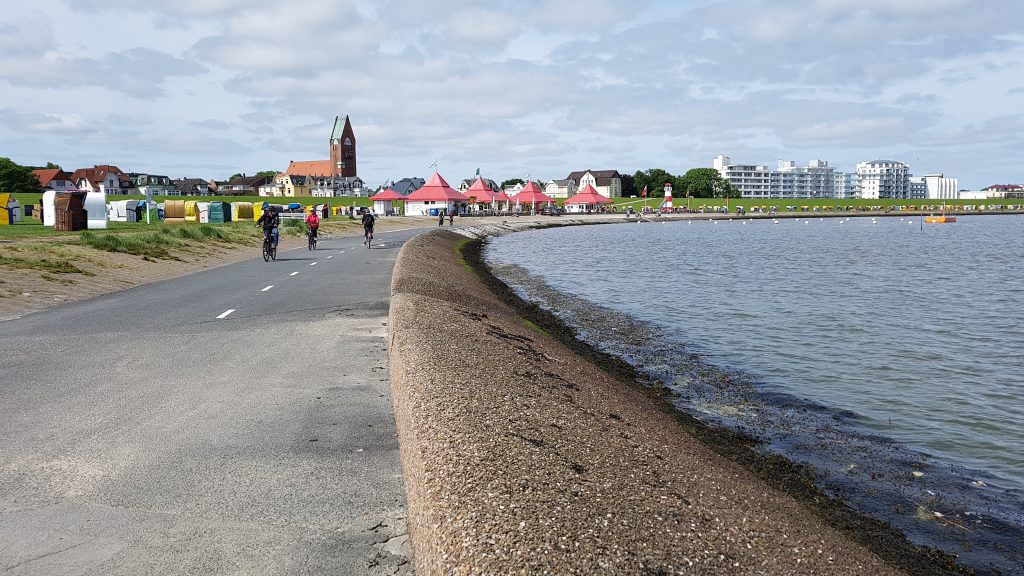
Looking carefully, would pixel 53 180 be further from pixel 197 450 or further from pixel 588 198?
pixel 197 450

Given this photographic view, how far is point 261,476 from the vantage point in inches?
244

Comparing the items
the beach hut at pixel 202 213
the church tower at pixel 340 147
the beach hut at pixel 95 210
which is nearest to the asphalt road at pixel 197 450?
the beach hut at pixel 95 210

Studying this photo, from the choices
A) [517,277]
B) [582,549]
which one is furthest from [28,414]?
[517,277]

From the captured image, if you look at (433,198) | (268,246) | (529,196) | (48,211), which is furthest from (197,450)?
(529,196)

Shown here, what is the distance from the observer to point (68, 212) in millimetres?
39719

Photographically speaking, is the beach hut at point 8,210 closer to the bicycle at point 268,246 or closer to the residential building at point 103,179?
the bicycle at point 268,246

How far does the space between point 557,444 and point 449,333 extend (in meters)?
4.84

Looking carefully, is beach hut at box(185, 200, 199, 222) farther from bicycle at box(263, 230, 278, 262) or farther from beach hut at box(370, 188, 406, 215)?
beach hut at box(370, 188, 406, 215)

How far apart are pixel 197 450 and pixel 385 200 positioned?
96.4m

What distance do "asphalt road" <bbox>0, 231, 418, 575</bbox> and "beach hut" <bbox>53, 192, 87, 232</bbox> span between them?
2970 cm

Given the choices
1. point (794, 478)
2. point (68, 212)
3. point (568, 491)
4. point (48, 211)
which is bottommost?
point (794, 478)

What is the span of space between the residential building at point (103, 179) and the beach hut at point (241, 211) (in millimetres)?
122809

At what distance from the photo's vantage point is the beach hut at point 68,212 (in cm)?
3972

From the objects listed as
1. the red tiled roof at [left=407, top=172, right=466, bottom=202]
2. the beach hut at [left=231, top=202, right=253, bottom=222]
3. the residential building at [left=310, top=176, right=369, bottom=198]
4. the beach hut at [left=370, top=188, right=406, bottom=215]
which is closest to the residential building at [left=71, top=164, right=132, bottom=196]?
the residential building at [left=310, top=176, right=369, bottom=198]
